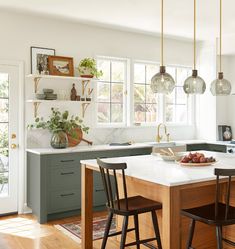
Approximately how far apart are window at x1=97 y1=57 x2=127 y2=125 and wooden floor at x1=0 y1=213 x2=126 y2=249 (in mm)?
1831

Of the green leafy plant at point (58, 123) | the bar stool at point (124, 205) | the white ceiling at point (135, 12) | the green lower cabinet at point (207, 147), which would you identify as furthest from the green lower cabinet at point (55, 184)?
the white ceiling at point (135, 12)

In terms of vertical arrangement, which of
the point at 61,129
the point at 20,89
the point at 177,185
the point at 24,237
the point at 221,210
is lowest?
the point at 24,237

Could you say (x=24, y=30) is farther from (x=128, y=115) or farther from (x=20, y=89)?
(x=128, y=115)

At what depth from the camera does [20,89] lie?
464 cm

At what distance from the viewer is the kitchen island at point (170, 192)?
7.96 feet

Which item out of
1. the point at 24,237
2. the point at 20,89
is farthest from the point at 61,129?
the point at 24,237

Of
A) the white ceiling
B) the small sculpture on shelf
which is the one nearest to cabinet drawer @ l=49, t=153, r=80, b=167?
the small sculpture on shelf

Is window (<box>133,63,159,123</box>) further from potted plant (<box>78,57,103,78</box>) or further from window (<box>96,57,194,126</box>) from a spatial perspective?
potted plant (<box>78,57,103,78</box>)

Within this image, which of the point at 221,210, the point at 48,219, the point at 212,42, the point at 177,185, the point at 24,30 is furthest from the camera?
the point at 212,42

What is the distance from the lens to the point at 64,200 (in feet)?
14.5

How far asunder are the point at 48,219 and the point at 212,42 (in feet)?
13.5

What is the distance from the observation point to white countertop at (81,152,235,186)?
249 centimetres

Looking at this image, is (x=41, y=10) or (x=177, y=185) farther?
(x=41, y=10)

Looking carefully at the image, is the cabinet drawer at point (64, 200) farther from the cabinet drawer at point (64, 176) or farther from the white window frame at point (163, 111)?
the white window frame at point (163, 111)
